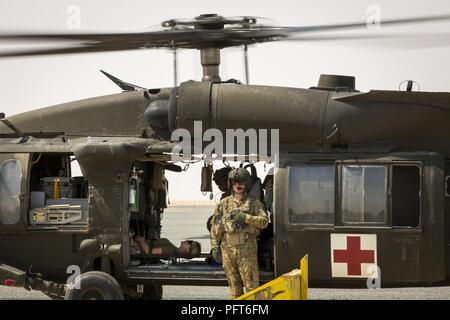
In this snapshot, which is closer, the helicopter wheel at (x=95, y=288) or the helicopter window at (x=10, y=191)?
the helicopter wheel at (x=95, y=288)

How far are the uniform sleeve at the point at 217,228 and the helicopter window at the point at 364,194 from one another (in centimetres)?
141

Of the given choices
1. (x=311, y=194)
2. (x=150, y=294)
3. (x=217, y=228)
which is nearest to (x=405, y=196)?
(x=311, y=194)

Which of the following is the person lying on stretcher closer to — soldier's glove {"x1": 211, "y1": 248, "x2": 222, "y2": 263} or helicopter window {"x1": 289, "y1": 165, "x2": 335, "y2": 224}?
soldier's glove {"x1": 211, "y1": 248, "x2": 222, "y2": 263}

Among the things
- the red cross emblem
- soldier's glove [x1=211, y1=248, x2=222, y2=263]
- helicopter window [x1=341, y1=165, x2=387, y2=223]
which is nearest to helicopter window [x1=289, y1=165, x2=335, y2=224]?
helicopter window [x1=341, y1=165, x2=387, y2=223]

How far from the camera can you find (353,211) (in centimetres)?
1057

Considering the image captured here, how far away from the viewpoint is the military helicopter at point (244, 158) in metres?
10.4

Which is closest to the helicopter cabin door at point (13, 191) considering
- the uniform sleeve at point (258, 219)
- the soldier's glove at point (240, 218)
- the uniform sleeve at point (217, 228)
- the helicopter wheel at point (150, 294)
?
the helicopter wheel at point (150, 294)

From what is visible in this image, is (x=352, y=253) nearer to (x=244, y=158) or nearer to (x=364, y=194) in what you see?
(x=364, y=194)

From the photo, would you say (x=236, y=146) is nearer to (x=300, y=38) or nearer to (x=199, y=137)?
(x=199, y=137)

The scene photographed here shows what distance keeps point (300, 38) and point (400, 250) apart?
2660mm

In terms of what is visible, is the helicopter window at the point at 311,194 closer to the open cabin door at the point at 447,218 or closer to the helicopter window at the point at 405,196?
the helicopter window at the point at 405,196

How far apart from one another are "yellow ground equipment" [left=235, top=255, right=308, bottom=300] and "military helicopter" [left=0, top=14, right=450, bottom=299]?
3.55 ft

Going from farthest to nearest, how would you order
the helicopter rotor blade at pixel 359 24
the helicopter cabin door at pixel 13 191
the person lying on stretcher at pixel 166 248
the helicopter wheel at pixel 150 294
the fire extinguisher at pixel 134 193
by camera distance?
the helicopter wheel at pixel 150 294 → the fire extinguisher at pixel 134 193 → the person lying on stretcher at pixel 166 248 → the helicopter cabin door at pixel 13 191 → the helicopter rotor blade at pixel 359 24

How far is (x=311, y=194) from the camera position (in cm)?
1070
